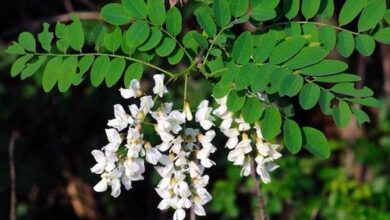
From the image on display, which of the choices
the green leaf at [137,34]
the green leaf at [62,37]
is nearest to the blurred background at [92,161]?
the green leaf at [62,37]

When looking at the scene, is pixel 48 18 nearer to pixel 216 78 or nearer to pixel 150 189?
pixel 150 189

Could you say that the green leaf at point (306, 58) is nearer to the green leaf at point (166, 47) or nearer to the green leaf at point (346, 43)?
the green leaf at point (346, 43)

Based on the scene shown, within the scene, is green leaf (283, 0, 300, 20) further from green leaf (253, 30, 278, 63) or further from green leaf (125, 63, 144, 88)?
green leaf (125, 63, 144, 88)

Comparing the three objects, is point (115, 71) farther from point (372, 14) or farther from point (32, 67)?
point (372, 14)

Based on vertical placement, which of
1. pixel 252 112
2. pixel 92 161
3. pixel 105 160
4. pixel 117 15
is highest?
pixel 117 15

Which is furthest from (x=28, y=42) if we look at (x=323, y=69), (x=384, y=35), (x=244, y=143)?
(x=384, y=35)

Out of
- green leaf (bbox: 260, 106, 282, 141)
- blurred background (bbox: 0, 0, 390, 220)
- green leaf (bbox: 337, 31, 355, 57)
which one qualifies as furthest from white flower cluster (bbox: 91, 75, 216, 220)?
blurred background (bbox: 0, 0, 390, 220)
